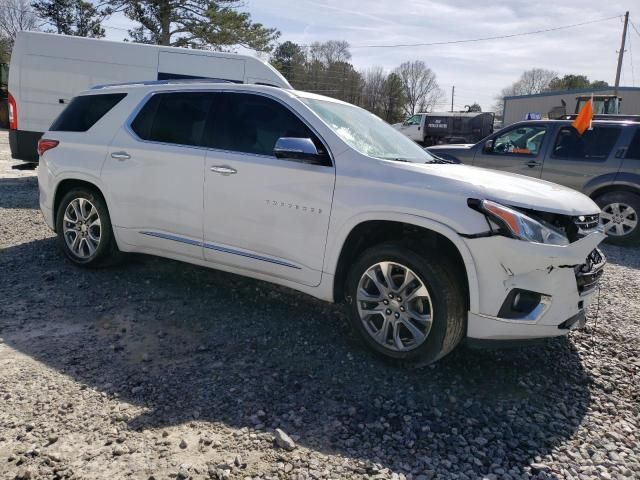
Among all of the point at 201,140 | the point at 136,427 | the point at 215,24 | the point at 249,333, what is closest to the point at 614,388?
the point at 249,333

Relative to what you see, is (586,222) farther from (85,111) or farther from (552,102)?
(552,102)

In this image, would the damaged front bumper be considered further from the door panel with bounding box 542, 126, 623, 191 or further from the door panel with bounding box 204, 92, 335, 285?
the door panel with bounding box 542, 126, 623, 191

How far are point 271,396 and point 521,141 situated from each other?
729 cm

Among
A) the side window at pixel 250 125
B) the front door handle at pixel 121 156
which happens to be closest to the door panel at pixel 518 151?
the side window at pixel 250 125

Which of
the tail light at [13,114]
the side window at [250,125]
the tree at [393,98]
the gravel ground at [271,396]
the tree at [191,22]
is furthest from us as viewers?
the tree at [393,98]

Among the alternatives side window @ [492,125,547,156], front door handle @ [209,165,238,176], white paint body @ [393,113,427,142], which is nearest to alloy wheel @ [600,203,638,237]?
side window @ [492,125,547,156]

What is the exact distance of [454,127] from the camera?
27.0 meters

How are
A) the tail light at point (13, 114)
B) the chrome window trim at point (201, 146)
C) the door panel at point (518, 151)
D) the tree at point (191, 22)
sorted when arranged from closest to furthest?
1. the chrome window trim at point (201, 146)
2. the door panel at point (518, 151)
3. the tail light at point (13, 114)
4. the tree at point (191, 22)

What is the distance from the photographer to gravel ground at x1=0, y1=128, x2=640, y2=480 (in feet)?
8.01

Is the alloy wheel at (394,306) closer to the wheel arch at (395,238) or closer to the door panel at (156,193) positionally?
the wheel arch at (395,238)

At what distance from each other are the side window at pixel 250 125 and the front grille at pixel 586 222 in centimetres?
184

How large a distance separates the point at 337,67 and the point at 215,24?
114 feet

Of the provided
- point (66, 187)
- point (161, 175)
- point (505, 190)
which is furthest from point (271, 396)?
point (66, 187)

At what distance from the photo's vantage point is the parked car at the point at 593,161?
7727mm
